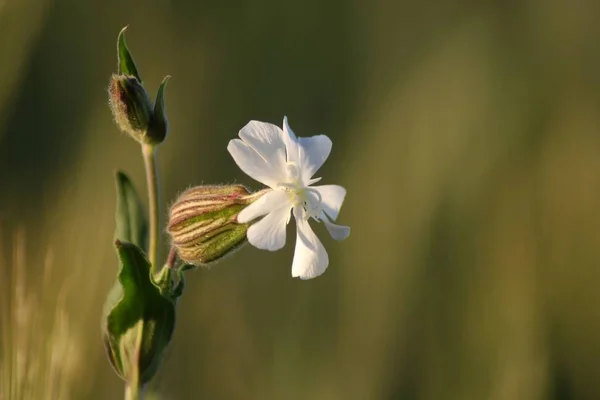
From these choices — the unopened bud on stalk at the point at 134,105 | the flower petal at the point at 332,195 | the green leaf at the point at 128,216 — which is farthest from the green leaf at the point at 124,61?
the flower petal at the point at 332,195

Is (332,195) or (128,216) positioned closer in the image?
(332,195)

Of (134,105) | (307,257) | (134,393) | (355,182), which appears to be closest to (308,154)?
(307,257)

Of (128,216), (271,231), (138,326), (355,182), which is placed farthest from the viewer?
(355,182)

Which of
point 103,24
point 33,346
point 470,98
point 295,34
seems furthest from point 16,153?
point 33,346

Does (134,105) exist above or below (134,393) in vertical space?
above

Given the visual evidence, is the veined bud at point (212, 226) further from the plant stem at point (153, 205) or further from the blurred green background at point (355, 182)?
the blurred green background at point (355, 182)

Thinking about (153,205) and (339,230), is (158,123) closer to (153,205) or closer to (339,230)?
(153,205)
